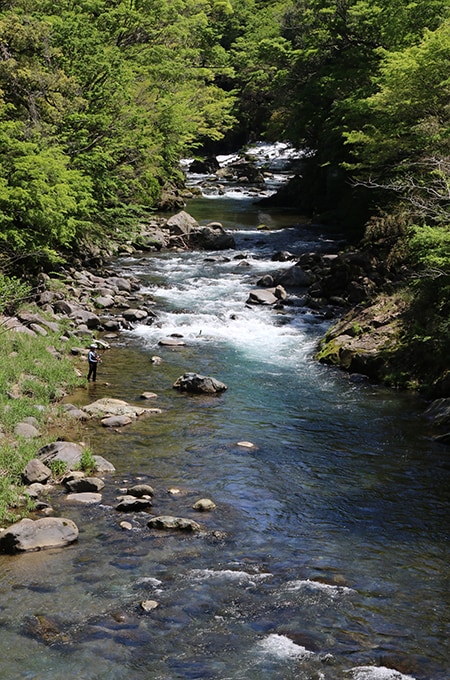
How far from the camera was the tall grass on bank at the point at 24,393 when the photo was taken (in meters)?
10.9

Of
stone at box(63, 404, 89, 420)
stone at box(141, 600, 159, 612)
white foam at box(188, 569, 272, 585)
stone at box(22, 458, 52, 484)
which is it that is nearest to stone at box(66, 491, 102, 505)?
stone at box(22, 458, 52, 484)

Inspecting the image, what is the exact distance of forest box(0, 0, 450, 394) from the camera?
61.3 ft

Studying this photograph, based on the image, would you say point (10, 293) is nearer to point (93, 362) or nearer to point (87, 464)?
point (93, 362)

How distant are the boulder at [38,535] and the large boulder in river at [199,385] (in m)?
6.64

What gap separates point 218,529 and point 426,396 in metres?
7.85

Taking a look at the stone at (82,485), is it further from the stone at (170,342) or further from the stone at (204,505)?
the stone at (170,342)

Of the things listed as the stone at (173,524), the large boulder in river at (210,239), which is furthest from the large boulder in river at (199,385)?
the large boulder in river at (210,239)

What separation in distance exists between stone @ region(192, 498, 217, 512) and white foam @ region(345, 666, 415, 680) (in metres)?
4.04

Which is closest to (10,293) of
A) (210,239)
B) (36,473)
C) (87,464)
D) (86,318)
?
(86,318)

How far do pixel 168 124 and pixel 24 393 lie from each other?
68.2 ft

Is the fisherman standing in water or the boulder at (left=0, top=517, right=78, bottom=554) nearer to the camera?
the boulder at (left=0, top=517, right=78, bottom=554)

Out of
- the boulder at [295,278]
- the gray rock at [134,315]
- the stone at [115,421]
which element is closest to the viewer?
the stone at [115,421]

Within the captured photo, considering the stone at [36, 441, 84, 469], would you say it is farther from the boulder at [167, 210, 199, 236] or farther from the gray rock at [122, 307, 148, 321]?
the boulder at [167, 210, 199, 236]

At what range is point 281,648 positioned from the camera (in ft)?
24.2
